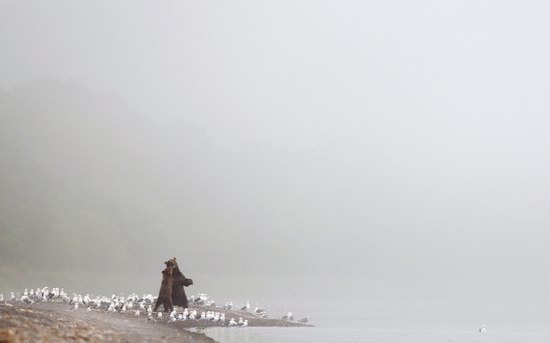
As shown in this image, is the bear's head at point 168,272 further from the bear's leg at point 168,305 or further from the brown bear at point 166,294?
the bear's leg at point 168,305

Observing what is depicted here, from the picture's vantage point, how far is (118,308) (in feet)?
185

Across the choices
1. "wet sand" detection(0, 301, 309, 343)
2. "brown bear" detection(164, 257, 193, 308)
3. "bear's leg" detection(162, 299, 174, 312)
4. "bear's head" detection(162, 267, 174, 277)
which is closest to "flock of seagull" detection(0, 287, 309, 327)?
"bear's leg" detection(162, 299, 174, 312)

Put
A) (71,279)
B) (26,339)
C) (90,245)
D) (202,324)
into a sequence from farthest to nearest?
(90,245)
(71,279)
(202,324)
(26,339)

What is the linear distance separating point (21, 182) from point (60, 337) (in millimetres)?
155245

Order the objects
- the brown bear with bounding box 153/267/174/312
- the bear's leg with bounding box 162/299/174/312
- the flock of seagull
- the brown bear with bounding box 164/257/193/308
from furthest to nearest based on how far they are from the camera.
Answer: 1. the brown bear with bounding box 164/257/193/308
2. the bear's leg with bounding box 162/299/174/312
3. the brown bear with bounding box 153/267/174/312
4. the flock of seagull

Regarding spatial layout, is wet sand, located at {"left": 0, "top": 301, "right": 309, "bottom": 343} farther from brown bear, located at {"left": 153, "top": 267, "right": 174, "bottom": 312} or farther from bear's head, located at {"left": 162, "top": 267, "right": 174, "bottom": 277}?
bear's head, located at {"left": 162, "top": 267, "right": 174, "bottom": 277}

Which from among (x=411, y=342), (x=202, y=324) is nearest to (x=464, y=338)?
(x=411, y=342)

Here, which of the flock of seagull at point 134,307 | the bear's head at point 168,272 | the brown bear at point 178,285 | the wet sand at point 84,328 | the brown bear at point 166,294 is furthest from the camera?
the brown bear at point 178,285

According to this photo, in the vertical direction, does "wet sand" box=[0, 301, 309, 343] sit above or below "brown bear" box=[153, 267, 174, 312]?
below

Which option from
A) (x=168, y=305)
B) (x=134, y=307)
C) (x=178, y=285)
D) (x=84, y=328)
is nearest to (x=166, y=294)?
(x=168, y=305)

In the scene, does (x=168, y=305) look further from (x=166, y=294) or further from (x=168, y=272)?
(x=168, y=272)

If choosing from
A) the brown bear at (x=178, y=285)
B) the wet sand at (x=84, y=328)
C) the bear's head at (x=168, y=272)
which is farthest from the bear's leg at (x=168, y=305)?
the bear's head at (x=168, y=272)

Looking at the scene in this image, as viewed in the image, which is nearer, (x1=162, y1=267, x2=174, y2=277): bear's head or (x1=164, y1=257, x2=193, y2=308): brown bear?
(x1=162, y1=267, x2=174, y2=277): bear's head

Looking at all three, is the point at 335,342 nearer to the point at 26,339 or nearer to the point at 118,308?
the point at 118,308
